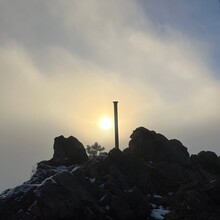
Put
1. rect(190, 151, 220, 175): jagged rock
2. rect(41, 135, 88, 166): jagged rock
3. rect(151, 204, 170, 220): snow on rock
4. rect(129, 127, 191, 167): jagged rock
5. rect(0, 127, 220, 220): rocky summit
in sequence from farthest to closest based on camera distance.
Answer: rect(190, 151, 220, 175): jagged rock, rect(129, 127, 191, 167): jagged rock, rect(41, 135, 88, 166): jagged rock, rect(151, 204, 170, 220): snow on rock, rect(0, 127, 220, 220): rocky summit

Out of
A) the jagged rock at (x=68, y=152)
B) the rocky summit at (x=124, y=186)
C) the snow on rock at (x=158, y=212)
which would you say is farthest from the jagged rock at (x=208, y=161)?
the jagged rock at (x=68, y=152)

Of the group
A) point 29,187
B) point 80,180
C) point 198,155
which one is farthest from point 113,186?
point 198,155

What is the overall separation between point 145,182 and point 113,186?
4415 mm

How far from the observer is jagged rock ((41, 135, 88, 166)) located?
1644 inches

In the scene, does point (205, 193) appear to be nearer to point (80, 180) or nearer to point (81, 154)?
point (80, 180)

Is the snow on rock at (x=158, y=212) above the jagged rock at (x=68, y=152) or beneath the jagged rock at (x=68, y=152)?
beneath

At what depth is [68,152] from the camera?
42219mm

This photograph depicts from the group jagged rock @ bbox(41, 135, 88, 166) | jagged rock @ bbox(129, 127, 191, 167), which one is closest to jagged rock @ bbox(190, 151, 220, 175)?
jagged rock @ bbox(129, 127, 191, 167)

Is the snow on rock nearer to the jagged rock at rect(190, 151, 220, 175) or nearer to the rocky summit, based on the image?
the rocky summit

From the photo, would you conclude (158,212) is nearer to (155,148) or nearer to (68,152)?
(155,148)

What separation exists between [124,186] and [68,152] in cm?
828

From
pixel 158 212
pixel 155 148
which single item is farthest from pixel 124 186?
pixel 155 148

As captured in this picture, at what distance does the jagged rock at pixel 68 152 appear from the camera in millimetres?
41750

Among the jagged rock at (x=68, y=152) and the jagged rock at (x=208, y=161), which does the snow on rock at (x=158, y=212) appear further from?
the jagged rock at (x=208, y=161)
